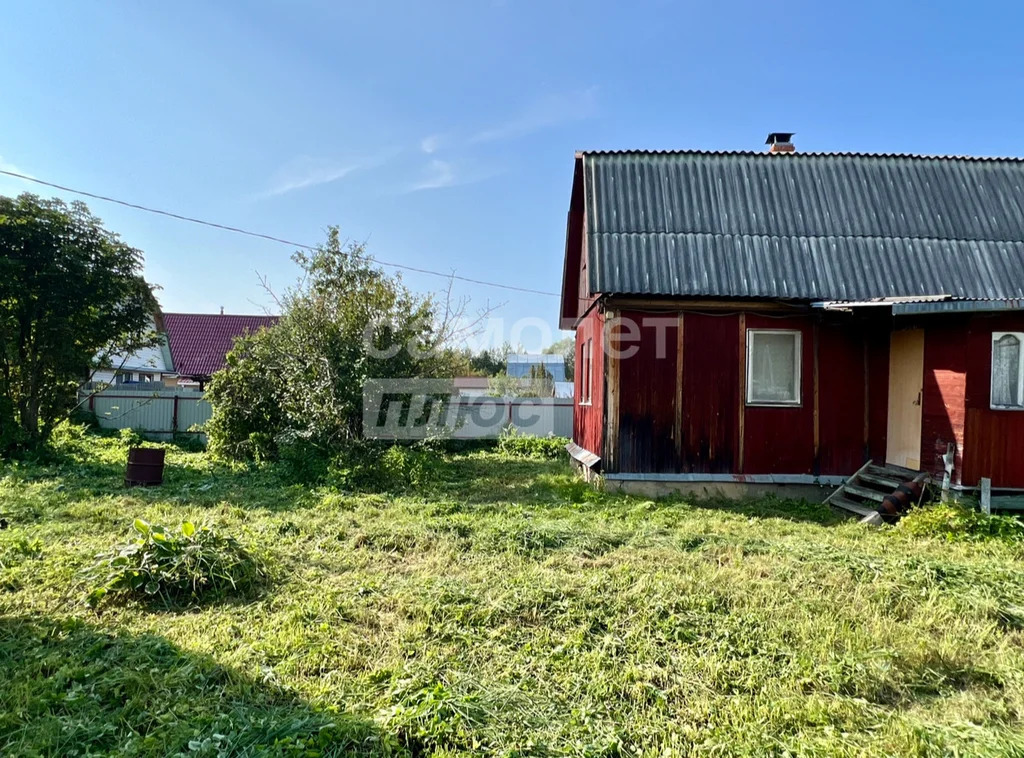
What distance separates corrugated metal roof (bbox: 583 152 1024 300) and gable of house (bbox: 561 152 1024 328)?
0.06 ft

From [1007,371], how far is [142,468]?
11.3 meters

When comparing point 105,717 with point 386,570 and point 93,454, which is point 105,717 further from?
point 93,454

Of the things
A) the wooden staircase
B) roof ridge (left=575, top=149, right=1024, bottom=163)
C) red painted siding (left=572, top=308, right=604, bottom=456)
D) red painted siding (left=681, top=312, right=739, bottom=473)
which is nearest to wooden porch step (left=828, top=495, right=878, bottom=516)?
the wooden staircase

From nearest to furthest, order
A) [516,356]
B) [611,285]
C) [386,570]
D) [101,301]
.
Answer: [386,570], [611,285], [101,301], [516,356]

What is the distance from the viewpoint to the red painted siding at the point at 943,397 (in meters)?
6.37

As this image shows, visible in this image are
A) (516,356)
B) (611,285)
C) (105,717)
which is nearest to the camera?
(105,717)

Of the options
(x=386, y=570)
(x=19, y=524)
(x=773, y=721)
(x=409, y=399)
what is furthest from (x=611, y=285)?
(x=19, y=524)

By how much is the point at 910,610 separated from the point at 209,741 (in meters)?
4.36

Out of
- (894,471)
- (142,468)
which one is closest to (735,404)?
(894,471)

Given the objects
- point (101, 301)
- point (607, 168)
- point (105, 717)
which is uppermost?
point (607, 168)

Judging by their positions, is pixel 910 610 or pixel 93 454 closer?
pixel 910 610

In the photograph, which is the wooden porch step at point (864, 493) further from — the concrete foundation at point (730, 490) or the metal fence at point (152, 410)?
the metal fence at point (152, 410)

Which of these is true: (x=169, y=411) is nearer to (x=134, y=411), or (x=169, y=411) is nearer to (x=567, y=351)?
(x=134, y=411)

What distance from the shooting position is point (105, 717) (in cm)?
257
